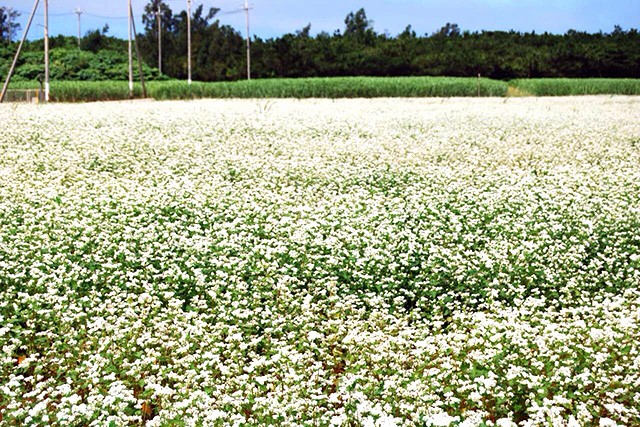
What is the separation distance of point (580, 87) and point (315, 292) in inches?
1940

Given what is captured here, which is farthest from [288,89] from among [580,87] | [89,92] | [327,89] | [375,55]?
[375,55]

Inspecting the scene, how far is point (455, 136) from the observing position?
22188 mm

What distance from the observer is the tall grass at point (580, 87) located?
171 feet

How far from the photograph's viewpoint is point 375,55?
8312 cm

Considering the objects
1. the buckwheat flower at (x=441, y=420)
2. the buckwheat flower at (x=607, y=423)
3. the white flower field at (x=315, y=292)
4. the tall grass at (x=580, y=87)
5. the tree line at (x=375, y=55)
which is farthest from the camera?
the tree line at (x=375, y=55)

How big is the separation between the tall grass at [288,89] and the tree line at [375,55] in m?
20.3

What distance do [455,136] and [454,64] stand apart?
59154 mm

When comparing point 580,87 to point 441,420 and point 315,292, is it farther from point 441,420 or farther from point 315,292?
point 441,420

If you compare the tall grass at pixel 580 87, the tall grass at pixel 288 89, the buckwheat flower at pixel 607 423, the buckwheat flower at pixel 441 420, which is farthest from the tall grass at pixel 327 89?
the buckwheat flower at pixel 607 423

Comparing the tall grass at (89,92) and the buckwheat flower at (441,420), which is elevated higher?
the tall grass at (89,92)

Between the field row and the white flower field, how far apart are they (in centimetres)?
2990

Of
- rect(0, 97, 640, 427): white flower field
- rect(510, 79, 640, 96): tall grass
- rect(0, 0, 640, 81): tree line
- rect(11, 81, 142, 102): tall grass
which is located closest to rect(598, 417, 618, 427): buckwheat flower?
rect(0, 97, 640, 427): white flower field

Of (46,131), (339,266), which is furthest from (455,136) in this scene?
(339,266)

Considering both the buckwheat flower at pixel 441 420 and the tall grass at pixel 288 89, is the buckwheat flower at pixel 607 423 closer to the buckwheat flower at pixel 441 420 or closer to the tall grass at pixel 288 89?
the buckwheat flower at pixel 441 420
